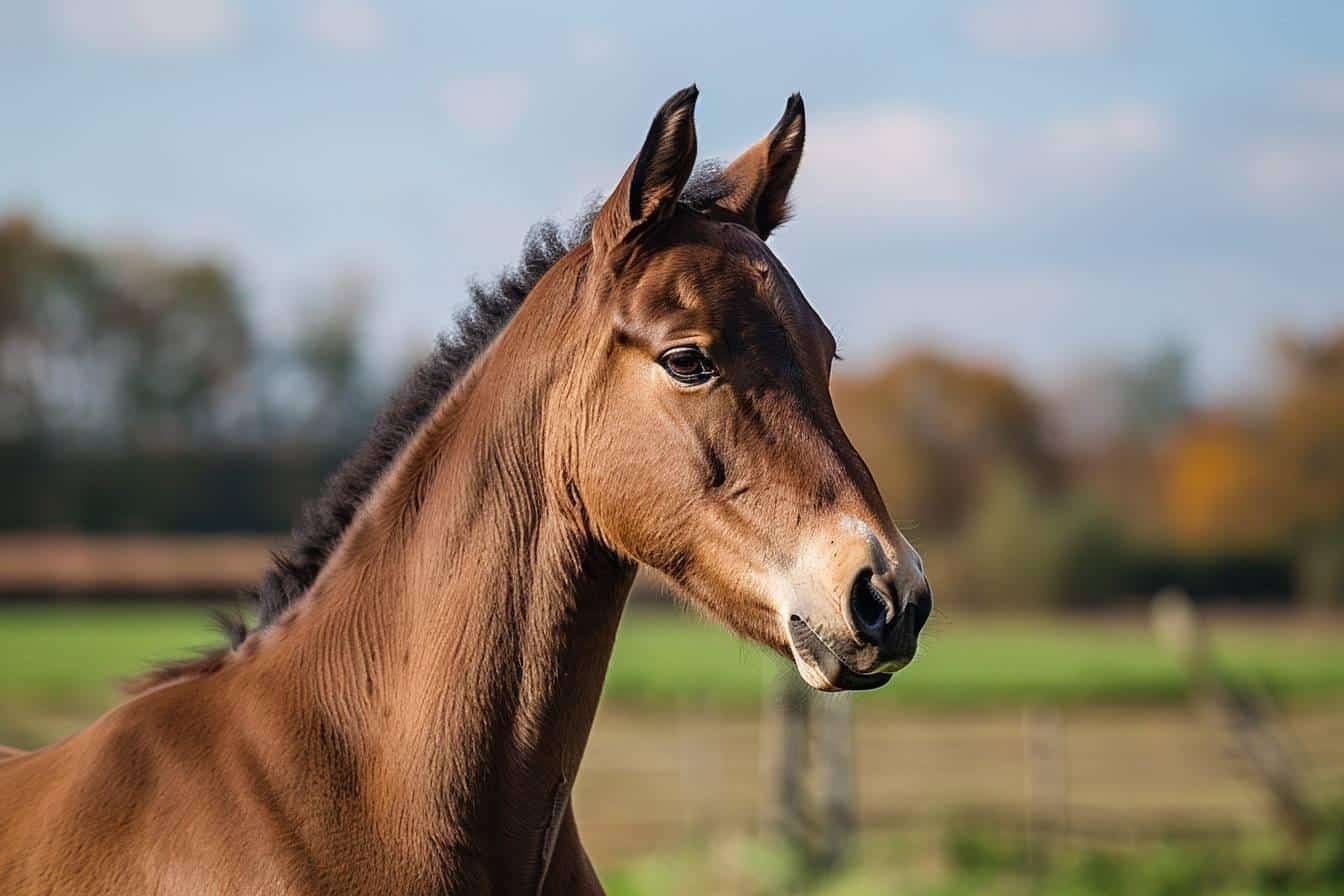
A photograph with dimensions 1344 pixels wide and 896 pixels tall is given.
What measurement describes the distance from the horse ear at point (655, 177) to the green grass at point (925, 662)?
952 inches

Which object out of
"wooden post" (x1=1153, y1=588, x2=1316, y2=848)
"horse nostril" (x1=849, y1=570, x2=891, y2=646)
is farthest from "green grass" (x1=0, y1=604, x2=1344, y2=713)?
"horse nostril" (x1=849, y1=570, x2=891, y2=646)

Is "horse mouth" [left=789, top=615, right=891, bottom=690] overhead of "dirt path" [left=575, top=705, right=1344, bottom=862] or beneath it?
overhead

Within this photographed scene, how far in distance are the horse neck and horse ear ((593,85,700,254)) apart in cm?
32

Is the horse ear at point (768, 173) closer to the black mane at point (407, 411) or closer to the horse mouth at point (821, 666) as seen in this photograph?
the black mane at point (407, 411)

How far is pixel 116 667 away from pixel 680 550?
Answer: 39.9 meters

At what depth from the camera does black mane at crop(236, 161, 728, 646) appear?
11.4 ft

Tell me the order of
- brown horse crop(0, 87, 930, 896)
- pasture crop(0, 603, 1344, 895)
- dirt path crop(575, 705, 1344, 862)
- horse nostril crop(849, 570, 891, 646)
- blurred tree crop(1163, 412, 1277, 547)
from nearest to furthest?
horse nostril crop(849, 570, 891, 646), brown horse crop(0, 87, 930, 896), pasture crop(0, 603, 1344, 895), dirt path crop(575, 705, 1344, 862), blurred tree crop(1163, 412, 1277, 547)

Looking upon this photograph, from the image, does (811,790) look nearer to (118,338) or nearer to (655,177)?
(655,177)

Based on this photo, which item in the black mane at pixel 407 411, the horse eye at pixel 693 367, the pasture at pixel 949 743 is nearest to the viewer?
the horse eye at pixel 693 367

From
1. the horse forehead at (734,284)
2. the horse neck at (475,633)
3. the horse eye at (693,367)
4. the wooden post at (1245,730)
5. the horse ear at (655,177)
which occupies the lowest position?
the wooden post at (1245,730)

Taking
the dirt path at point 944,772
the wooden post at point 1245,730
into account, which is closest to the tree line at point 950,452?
the dirt path at point 944,772

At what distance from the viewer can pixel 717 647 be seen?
190ft

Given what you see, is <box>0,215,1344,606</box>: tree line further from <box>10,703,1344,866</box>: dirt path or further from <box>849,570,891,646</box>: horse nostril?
<box>849,570,891,646</box>: horse nostril

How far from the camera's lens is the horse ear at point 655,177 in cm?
309
